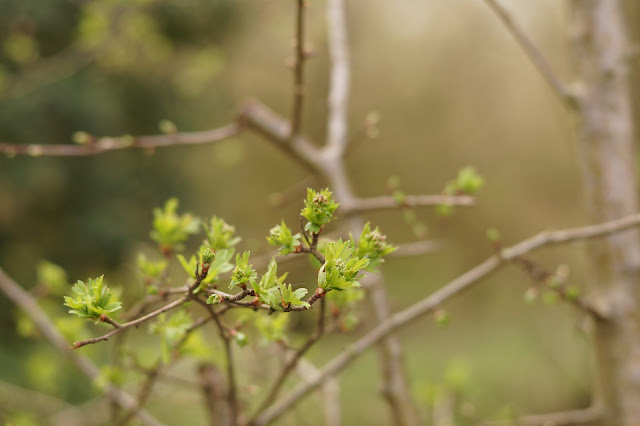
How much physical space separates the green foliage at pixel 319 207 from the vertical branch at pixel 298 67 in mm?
376

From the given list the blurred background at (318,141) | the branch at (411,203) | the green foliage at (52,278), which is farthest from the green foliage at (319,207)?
the blurred background at (318,141)

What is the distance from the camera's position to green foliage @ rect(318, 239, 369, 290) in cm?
40

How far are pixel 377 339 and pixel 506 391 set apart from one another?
10.4ft

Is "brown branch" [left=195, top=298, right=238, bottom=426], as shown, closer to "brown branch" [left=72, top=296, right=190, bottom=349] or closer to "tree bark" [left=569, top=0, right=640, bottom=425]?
"brown branch" [left=72, top=296, right=190, bottom=349]

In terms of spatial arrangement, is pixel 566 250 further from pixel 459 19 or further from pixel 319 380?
pixel 319 380

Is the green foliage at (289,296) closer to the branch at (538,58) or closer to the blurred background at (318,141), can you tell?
the branch at (538,58)

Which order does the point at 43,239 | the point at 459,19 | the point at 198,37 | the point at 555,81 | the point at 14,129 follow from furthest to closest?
the point at 459,19, the point at 198,37, the point at 43,239, the point at 14,129, the point at 555,81

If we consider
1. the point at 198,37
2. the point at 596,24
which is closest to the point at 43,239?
the point at 198,37

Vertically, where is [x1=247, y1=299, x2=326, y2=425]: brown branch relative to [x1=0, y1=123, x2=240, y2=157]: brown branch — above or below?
below

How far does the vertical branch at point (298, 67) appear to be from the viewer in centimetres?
72

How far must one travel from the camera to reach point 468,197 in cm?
81

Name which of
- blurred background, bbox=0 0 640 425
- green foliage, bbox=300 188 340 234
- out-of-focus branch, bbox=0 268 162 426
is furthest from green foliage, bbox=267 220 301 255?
blurred background, bbox=0 0 640 425

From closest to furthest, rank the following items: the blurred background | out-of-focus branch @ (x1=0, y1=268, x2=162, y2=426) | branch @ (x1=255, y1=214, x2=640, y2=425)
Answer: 1. branch @ (x1=255, y1=214, x2=640, y2=425)
2. out-of-focus branch @ (x1=0, y1=268, x2=162, y2=426)
3. the blurred background

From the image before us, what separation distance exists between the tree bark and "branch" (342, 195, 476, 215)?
219mm
